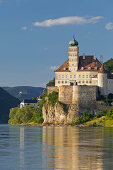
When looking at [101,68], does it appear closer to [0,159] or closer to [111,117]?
[111,117]

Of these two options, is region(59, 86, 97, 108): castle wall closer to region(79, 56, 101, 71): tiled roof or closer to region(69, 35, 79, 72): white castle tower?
region(79, 56, 101, 71): tiled roof

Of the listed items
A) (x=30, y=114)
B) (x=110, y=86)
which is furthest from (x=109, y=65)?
(x=110, y=86)

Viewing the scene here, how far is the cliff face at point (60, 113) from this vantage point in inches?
4444

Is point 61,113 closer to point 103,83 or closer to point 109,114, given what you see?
point 103,83

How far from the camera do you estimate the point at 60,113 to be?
116375 mm

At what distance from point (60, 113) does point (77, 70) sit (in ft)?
36.3

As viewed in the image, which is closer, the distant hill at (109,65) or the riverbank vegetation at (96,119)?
the riverbank vegetation at (96,119)

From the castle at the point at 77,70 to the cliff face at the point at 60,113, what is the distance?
533cm

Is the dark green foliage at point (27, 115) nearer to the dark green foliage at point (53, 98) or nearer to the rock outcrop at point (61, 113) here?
the rock outcrop at point (61, 113)

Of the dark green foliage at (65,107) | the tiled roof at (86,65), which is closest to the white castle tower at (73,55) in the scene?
the tiled roof at (86,65)

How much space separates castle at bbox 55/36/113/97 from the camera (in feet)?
380

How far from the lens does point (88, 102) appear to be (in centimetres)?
11225

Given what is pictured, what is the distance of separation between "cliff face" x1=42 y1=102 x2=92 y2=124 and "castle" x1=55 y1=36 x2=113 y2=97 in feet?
17.5

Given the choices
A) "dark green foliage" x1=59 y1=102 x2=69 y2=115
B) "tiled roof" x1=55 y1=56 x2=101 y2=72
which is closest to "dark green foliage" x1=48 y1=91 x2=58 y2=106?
"dark green foliage" x1=59 y1=102 x2=69 y2=115
